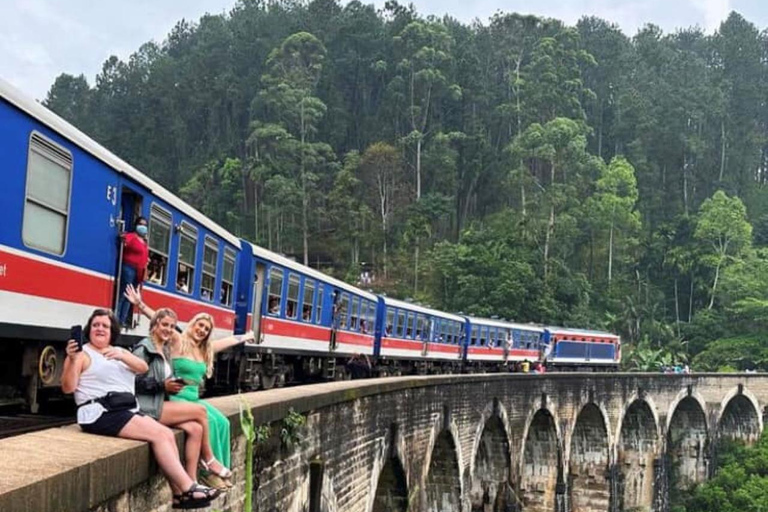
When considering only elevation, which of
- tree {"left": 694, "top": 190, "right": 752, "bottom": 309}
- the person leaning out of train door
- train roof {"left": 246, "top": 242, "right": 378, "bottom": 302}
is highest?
tree {"left": 694, "top": 190, "right": 752, "bottom": 309}

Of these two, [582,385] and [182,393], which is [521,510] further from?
[182,393]

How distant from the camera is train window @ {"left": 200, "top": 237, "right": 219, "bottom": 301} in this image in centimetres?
1165

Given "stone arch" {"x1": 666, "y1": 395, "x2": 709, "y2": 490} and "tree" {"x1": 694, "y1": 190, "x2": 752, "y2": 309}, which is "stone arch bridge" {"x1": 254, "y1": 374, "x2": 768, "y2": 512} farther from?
"tree" {"x1": 694, "y1": 190, "x2": 752, "y2": 309}

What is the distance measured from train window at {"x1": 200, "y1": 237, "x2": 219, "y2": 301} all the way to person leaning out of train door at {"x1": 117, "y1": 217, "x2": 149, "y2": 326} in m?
2.91

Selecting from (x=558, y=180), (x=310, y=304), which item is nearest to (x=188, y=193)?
(x=558, y=180)

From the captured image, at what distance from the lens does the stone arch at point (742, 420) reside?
4484cm

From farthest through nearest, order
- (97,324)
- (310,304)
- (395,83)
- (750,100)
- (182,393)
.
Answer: (750,100) → (395,83) → (310,304) → (182,393) → (97,324)

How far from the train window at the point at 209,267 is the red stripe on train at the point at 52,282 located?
11.3 ft

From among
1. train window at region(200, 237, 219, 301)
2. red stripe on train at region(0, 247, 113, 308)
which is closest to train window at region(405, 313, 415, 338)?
train window at region(200, 237, 219, 301)

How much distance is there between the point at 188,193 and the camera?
66125 mm

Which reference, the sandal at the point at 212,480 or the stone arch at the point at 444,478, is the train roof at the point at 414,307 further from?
the sandal at the point at 212,480

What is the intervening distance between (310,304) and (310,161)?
4505cm

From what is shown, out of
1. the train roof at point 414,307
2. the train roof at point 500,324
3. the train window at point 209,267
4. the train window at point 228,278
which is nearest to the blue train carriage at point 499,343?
the train roof at point 500,324

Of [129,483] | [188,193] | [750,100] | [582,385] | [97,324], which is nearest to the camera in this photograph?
[129,483]
